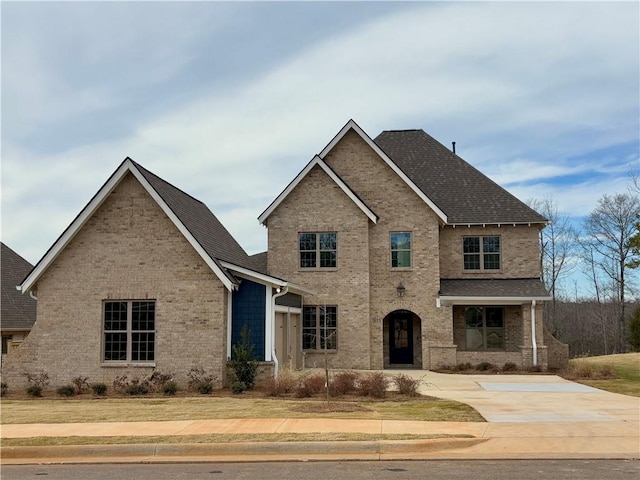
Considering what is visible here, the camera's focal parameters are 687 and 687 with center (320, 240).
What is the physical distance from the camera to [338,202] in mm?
28641

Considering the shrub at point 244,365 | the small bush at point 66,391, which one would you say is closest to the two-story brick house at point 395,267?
the shrub at point 244,365

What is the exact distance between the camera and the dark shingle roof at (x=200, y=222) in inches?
854

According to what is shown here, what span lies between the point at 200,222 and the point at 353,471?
53.5ft

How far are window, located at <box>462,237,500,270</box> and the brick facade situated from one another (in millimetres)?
13661

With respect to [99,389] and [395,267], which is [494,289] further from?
[99,389]

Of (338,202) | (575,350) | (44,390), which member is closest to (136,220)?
(44,390)

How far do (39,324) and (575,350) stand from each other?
167 feet

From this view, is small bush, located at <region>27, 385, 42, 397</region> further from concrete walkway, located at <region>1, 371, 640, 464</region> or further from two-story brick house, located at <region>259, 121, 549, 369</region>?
two-story brick house, located at <region>259, 121, 549, 369</region>

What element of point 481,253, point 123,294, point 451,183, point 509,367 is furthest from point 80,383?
point 451,183

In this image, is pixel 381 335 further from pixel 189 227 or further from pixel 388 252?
pixel 189 227

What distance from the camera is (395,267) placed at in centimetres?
2920

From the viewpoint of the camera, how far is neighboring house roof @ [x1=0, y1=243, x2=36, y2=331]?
33.4m

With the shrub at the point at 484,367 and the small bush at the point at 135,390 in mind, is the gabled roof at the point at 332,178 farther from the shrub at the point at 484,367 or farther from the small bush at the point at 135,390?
the small bush at the point at 135,390

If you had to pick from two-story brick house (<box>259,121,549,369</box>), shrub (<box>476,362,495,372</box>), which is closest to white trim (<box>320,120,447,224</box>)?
two-story brick house (<box>259,121,549,369</box>)
